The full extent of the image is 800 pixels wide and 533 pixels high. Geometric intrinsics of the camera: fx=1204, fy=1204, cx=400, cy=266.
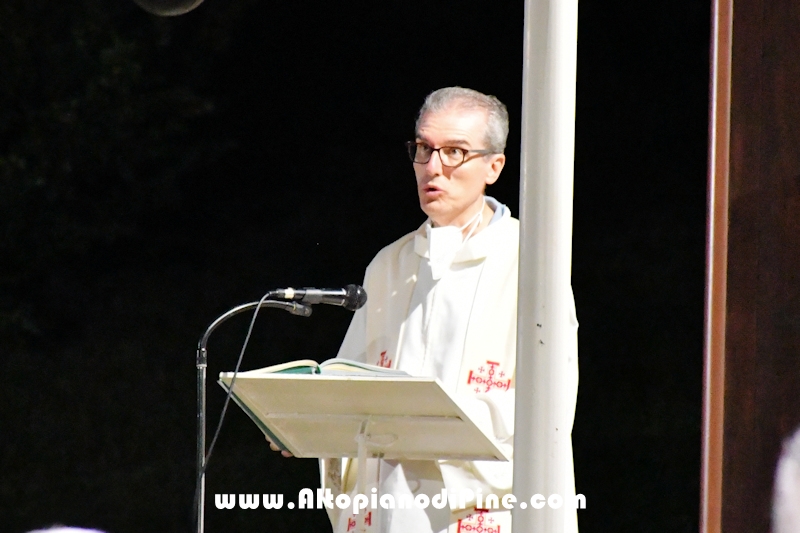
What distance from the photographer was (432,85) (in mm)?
4805

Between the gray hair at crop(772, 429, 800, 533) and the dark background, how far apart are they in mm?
1560

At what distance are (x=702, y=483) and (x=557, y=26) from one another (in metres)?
1.91

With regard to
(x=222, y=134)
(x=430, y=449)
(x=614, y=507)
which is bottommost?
(x=614, y=507)

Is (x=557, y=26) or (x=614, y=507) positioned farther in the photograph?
(x=614, y=507)

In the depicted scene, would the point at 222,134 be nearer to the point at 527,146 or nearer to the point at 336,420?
the point at 336,420

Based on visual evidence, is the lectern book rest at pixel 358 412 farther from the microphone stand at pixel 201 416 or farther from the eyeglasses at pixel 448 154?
the eyeglasses at pixel 448 154

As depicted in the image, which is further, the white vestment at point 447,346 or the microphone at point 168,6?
the microphone at point 168,6

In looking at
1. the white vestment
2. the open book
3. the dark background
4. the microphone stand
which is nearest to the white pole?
the open book

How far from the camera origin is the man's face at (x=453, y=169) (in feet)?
10.9

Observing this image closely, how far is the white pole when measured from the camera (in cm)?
223

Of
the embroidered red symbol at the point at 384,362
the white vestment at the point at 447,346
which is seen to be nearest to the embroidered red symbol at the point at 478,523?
the white vestment at the point at 447,346

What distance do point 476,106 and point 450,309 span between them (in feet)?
A: 1.90

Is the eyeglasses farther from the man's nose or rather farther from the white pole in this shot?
the white pole

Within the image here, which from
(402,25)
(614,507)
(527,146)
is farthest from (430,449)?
(402,25)
